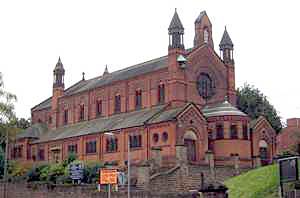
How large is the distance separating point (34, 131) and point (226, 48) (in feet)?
123

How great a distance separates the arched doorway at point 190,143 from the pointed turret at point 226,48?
1658 centimetres

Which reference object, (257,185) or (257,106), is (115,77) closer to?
(257,106)

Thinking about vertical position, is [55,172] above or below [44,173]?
above

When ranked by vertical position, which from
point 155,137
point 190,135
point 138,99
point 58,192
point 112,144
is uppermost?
point 138,99

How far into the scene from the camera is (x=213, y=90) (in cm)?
7625

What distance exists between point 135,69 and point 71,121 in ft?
50.7

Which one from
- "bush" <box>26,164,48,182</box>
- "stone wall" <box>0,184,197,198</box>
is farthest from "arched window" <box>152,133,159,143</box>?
"bush" <box>26,164,48,182</box>

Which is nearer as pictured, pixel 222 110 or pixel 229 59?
pixel 222 110

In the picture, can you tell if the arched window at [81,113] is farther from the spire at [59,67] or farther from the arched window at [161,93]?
the arched window at [161,93]

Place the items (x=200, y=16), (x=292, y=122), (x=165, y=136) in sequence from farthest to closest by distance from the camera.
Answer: (x=292, y=122), (x=200, y=16), (x=165, y=136)

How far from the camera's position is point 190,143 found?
220 ft

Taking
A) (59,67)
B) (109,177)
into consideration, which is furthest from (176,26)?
(59,67)

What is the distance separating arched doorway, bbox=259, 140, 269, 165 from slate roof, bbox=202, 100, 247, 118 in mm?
5677

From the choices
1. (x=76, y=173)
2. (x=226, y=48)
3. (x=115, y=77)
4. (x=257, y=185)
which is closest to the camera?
(x=257, y=185)
